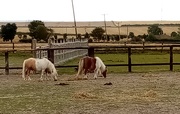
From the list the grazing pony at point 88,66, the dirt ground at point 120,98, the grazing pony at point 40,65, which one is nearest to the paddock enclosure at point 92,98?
the dirt ground at point 120,98

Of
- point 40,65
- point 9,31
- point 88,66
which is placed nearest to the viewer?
point 40,65

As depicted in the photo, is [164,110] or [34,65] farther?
[34,65]

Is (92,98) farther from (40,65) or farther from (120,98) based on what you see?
(40,65)

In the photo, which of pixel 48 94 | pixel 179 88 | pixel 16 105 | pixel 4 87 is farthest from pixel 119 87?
pixel 16 105

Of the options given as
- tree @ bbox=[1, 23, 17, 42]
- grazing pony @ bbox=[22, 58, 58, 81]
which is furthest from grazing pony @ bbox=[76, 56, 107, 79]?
tree @ bbox=[1, 23, 17, 42]

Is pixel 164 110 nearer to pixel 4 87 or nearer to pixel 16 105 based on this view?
pixel 16 105

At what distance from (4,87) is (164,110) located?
21.4 feet

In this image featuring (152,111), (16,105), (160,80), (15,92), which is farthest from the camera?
(160,80)

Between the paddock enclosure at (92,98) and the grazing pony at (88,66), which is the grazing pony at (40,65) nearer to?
the grazing pony at (88,66)

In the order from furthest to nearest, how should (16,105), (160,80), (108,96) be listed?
(160,80) → (108,96) → (16,105)

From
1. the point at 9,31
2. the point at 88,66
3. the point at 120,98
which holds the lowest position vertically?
the point at 120,98

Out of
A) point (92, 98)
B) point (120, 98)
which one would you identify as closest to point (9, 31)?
point (92, 98)

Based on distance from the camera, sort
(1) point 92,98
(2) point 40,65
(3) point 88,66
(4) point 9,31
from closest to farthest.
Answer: (1) point 92,98, (2) point 40,65, (3) point 88,66, (4) point 9,31

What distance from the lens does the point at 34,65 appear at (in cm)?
1662
